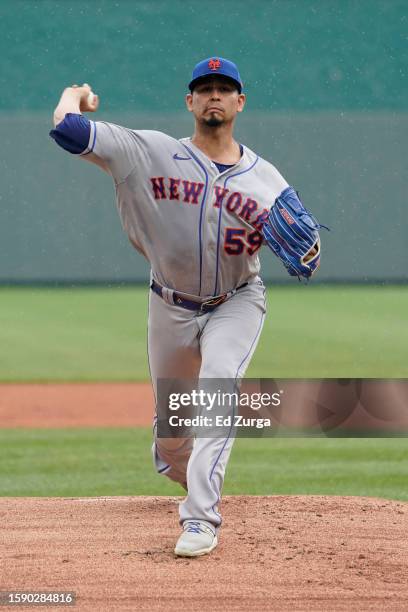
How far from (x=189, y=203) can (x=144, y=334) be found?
9.68m

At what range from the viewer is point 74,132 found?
4.34 m

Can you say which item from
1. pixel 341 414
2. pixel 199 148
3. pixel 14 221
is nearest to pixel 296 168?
pixel 14 221

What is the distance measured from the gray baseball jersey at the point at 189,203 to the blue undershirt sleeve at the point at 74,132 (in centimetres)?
5

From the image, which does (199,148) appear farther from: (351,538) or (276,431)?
(276,431)

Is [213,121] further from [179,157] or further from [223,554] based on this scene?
[223,554]

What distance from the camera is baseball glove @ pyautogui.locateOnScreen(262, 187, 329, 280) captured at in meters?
4.34

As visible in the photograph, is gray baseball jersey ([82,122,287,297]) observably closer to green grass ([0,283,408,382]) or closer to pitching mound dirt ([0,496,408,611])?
pitching mound dirt ([0,496,408,611])

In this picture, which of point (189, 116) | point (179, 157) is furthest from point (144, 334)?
point (179, 157)

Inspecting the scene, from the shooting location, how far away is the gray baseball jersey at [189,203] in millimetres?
4500

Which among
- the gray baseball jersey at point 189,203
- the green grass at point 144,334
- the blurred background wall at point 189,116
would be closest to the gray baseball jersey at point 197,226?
the gray baseball jersey at point 189,203

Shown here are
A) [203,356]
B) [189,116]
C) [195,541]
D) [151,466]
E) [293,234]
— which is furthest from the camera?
[189,116]

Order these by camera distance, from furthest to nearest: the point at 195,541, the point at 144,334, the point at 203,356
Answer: the point at 144,334
the point at 203,356
the point at 195,541

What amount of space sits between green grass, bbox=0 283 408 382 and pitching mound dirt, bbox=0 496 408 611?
18.2ft

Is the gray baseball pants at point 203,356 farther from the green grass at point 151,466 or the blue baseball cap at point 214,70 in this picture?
the green grass at point 151,466
